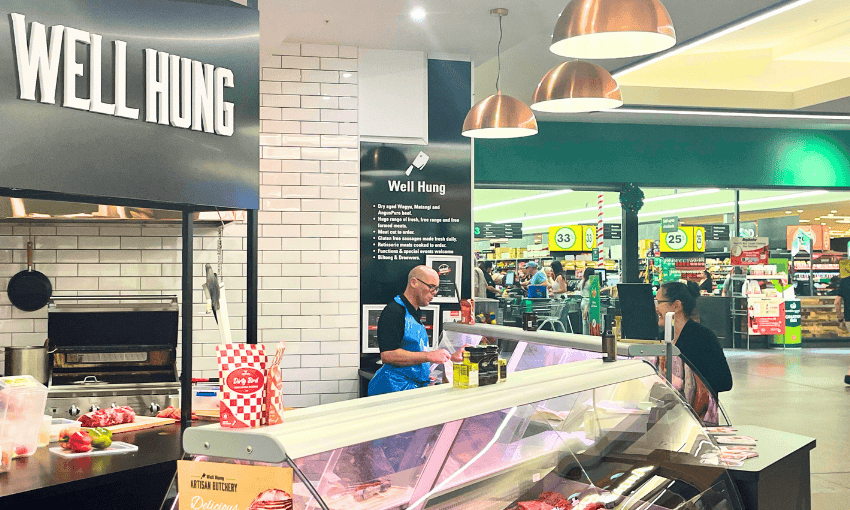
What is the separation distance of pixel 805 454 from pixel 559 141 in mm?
7792

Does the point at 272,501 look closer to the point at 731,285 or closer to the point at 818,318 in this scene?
the point at 731,285

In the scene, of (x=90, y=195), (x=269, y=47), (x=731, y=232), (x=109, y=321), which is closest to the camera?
(x=90, y=195)

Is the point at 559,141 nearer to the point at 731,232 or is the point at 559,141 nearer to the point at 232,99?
the point at 731,232

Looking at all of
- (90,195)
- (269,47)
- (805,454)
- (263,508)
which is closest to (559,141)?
(269,47)

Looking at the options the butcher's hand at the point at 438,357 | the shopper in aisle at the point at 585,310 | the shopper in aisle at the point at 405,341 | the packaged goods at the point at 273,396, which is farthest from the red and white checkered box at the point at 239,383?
the shopper in aisle at the point at 585,310

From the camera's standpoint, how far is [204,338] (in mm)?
6305

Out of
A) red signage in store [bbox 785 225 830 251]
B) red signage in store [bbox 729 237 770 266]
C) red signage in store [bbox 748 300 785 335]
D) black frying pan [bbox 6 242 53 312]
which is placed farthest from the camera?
red signage in store [bbox 785 225 830 251]

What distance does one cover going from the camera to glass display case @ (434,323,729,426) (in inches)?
147

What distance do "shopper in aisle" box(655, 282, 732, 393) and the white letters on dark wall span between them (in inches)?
119

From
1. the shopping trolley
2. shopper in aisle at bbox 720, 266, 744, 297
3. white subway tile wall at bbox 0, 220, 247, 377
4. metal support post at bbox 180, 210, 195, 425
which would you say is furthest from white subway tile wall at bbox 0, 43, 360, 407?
shopper in aisle at bbox 720, 266, 744, 297

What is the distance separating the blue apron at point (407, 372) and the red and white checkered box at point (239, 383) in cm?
302

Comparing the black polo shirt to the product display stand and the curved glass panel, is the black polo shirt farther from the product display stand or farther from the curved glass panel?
the product display stand

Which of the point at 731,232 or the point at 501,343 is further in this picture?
the point at 731,232

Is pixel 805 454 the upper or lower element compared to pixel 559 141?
lower
